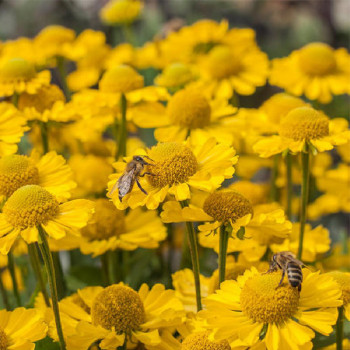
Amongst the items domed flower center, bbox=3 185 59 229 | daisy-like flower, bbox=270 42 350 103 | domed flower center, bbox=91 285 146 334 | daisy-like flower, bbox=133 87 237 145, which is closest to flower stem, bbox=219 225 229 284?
domed flower center, bbox=91 285 146 334

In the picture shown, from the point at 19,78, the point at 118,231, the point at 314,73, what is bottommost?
the point at 118,231

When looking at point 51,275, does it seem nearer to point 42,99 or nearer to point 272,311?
point 272,311

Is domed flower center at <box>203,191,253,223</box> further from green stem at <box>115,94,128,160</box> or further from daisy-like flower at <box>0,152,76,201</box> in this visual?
green stem at <box>115,94,128,160</box>

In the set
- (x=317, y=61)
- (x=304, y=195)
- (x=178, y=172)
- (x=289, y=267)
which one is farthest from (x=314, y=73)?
(x=289, y=267)

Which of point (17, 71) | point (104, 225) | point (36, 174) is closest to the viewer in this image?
point (36, 174)

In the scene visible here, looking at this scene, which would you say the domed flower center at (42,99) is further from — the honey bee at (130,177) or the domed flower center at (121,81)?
the honey bee at (130,177)
